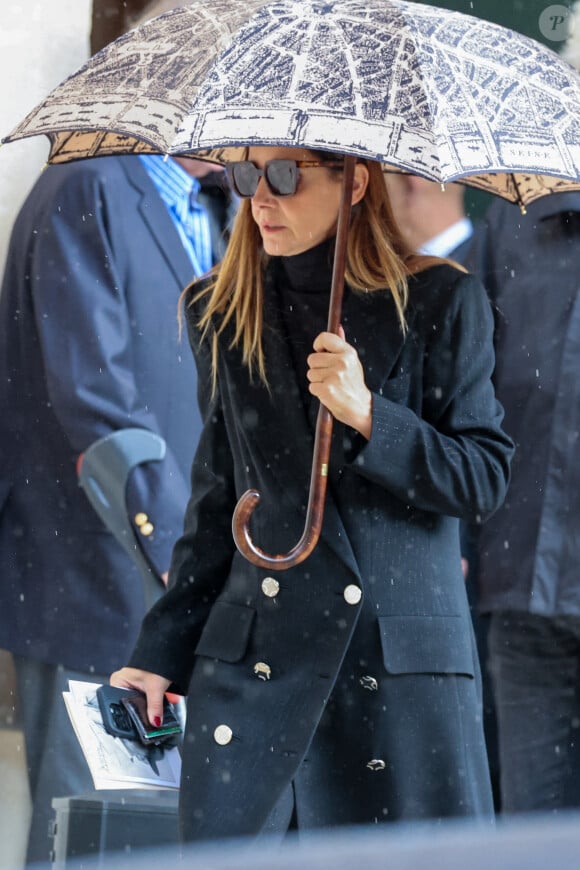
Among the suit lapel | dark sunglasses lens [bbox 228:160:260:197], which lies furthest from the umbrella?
the suit lapel

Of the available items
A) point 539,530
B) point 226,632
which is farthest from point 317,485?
point 539,530

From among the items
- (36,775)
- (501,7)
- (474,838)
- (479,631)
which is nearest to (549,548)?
(479,631)

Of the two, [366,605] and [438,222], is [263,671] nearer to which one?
[366,605]

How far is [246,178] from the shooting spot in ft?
8.03

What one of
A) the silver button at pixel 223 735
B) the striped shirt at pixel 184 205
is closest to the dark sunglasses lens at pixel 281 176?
the silver button at pixel 223 735

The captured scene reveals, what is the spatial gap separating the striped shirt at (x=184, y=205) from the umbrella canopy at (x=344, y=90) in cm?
170

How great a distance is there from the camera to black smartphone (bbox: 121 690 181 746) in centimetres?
253

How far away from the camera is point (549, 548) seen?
11.6 ft

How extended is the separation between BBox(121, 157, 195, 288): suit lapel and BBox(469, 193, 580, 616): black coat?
0.99 metres

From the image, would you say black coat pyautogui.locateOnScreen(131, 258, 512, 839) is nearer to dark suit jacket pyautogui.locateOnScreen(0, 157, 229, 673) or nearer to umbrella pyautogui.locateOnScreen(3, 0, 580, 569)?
umbrella pyautogui.locateOnScreen(3, 0, 580, 569)

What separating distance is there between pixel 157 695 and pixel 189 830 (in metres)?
0.29

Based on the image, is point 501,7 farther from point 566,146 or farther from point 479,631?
point 566,146

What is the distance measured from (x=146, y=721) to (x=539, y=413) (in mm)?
1480

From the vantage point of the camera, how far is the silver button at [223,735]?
2395 mm
